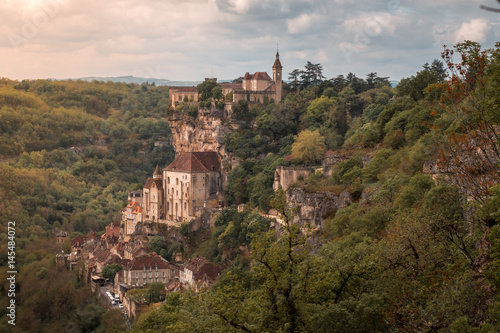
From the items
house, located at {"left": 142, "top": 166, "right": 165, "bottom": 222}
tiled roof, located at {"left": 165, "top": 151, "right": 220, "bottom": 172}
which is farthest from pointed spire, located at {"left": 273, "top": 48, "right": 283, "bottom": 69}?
house, located at {"left": 142, "top": 166, "right": 165, "bottom": 222}

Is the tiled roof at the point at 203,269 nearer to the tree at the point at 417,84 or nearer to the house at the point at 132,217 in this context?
the house at the point at 132,217

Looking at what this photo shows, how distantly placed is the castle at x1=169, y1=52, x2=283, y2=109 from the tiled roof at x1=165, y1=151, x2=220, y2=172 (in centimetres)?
795

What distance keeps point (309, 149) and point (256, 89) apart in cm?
1620

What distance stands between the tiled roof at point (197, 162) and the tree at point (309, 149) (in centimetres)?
922

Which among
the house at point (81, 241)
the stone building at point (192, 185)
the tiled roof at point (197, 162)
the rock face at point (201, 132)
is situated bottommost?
the house at point (81, 241)

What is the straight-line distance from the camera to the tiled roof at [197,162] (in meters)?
61.3

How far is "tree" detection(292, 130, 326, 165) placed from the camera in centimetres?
5553

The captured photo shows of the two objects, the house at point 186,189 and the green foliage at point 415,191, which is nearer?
the green foliage at point 415,191

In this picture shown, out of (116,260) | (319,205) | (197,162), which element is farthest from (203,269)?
(197,162)

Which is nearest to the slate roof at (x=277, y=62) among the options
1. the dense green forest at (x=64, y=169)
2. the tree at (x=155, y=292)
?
the dense green forest at (x=64, y=169)

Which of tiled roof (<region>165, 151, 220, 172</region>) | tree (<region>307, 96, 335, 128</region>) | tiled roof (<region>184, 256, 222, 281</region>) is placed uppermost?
tree (<region>307, 96, 335, 128</region>)

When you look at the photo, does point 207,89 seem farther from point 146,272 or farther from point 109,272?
point 146,272

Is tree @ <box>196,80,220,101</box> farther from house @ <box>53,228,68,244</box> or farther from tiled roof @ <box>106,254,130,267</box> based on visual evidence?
house @ <box>53,228,68,244</box>

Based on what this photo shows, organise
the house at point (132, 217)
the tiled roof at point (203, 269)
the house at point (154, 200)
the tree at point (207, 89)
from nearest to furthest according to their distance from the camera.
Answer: the tiled roof at point (203, 269)
the house at point (154, 200)
the house at point (132, 217)
the tree at point (207, 89)
